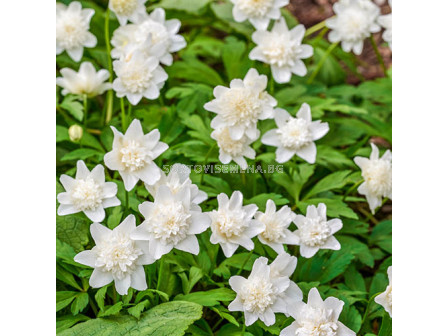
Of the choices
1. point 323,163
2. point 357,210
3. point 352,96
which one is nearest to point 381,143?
point 352,96

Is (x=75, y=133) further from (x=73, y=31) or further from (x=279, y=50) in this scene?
(x=279, y=50)

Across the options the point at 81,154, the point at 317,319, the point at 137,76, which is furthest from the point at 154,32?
the point at 317,319

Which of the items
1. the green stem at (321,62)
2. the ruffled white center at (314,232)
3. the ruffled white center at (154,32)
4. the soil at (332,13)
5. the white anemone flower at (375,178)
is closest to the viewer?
the ruffled white center at (314,232)

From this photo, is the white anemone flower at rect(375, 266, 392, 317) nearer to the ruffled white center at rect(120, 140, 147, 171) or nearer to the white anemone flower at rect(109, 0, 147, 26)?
the ruffled white center at rect(120, 140, 147, 171)

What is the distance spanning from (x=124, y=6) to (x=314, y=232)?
113cm

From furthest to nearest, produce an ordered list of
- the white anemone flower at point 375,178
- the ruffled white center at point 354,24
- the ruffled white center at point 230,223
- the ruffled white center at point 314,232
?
the ruffled white center at point 354,24 → the white anemone flower at point 375,178 → the ruffled white center at point 314,232 → the ruffled white center at point 230,223

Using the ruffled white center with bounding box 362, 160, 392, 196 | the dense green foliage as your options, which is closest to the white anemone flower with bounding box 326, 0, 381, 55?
the dense green foliage

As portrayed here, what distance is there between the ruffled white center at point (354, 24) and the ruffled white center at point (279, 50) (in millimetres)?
402

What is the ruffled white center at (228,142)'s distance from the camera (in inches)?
75.9

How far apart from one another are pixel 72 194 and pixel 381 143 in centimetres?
166

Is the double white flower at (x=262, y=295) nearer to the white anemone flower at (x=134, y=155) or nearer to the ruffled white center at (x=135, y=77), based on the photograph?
the white anemone flower at (x=134, y=155)

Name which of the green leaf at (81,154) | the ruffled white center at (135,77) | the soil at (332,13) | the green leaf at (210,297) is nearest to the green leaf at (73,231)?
the green leaf at (81,154)

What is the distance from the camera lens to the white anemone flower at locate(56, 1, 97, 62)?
236 cm

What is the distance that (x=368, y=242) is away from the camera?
228cm
